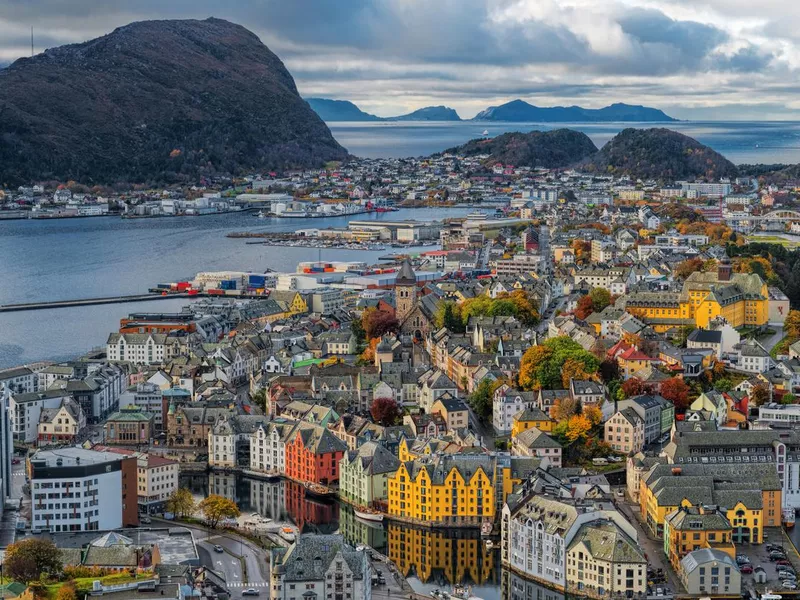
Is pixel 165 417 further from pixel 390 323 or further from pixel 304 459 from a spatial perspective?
pixel 390 323

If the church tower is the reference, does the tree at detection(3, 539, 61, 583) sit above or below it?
below

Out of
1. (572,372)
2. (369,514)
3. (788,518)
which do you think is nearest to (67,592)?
(369,514)

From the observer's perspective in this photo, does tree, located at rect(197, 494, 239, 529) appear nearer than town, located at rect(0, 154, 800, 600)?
No

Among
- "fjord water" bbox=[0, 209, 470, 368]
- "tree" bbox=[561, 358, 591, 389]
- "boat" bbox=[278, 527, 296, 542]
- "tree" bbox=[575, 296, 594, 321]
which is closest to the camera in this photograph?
"boat" bbox=[278, 527, 296, 542]

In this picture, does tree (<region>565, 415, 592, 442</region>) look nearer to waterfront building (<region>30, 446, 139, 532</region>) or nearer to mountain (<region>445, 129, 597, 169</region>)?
waterfront building (<region>30, 446, 139, 532</region>)

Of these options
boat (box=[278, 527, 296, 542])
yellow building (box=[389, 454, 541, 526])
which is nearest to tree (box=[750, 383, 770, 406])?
yellow building (box=[389, 454, 541, 526])

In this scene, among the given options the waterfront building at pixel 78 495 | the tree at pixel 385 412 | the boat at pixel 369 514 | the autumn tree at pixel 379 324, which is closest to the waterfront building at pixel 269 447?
the tree at pixel 385 412

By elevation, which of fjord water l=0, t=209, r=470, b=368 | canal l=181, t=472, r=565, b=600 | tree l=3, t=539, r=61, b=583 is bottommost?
fjord water l=0, t=209, r=470, b=368

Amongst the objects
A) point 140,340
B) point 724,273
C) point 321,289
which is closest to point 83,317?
point 321,289
